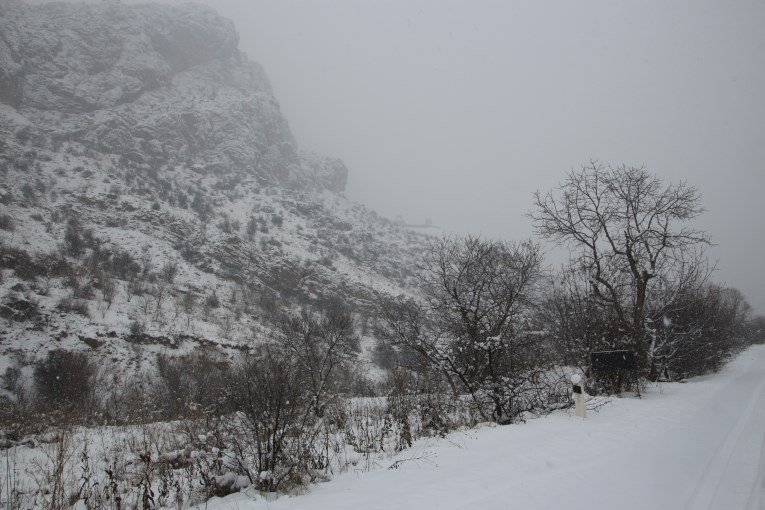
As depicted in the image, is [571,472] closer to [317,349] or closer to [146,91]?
[317,349]

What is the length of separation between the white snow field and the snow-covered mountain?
64.4 ft

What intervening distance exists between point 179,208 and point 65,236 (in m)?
13.4

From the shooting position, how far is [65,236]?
27297 millimetres

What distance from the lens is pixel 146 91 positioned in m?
61.9

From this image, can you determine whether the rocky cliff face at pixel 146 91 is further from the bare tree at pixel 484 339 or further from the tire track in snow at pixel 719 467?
the tire track in snow at pixel 719 467

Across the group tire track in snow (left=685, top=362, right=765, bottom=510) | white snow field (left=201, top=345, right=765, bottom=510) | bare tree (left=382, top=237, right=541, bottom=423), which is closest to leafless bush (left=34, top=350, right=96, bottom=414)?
bare tree (left=382, top=237, right=541, bottom=423)

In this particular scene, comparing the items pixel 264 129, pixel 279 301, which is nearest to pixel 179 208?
pixel 279 301

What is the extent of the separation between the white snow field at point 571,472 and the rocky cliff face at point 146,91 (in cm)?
5327

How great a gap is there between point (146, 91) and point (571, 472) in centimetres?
7759

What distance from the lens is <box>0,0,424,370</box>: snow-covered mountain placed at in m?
22.3

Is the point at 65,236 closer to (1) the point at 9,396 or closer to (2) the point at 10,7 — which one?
(1) the point at 9,396

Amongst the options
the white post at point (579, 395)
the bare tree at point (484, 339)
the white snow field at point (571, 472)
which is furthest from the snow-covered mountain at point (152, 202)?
the white post at point (579, 395)

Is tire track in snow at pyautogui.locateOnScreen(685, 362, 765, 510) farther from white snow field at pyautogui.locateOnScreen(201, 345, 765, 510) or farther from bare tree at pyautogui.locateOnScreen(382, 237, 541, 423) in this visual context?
bare tree at pyautogui.locateOnScreen(382, 237, 541, 423)

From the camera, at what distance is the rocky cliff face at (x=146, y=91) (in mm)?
47406
